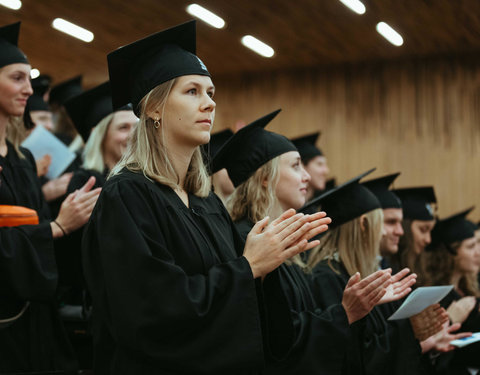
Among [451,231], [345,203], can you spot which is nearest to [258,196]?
[345,203]

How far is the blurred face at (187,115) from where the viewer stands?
2408 millimetres

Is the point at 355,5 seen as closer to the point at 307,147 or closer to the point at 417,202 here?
the point at 307,147

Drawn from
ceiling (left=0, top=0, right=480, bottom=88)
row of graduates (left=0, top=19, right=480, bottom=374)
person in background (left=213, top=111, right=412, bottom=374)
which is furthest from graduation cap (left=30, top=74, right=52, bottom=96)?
person in background (left=213, top=111, right=412, bottom=374)

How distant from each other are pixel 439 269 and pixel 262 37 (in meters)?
4.61

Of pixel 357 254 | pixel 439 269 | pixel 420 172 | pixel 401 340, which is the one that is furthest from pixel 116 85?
pixel 420 172

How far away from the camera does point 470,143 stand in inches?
388

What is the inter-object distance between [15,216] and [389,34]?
669cm

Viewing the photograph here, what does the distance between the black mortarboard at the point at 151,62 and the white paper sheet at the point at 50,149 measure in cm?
188

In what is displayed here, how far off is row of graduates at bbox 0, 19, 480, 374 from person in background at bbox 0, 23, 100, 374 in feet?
0.05

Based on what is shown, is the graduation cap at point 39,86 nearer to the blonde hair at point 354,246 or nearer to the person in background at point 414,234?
the blonde hair at point 354,246

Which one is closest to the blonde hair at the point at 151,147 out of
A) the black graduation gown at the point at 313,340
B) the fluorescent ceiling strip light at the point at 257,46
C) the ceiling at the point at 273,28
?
the black graduation gown at the point at 313,340

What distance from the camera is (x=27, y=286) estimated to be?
3.15 m

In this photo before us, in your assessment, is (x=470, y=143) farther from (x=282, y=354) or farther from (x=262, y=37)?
(x=282, y=354)

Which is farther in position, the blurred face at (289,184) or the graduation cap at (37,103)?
the graduation cap at (37,103)
